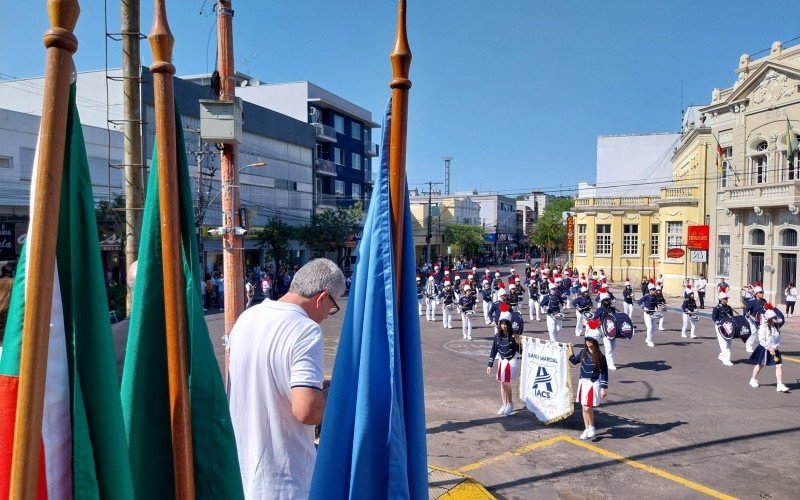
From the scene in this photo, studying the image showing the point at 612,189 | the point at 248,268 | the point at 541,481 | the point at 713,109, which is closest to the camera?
the point at 541,481

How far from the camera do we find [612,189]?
52.1 metres

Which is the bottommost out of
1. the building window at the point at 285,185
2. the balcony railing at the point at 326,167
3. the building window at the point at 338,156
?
the building window at the point at 285,185

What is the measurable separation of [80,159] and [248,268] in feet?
106

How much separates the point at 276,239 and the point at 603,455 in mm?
26549

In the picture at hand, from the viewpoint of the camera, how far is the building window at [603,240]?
4225cm

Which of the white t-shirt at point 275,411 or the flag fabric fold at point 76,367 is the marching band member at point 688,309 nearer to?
the white t-shirt at point 275,411

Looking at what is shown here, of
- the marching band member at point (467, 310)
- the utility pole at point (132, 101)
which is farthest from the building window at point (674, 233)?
the utility pole at point (132, 101)

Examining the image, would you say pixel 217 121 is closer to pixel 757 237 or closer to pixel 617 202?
pixel 757 237

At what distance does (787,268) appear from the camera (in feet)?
82.2

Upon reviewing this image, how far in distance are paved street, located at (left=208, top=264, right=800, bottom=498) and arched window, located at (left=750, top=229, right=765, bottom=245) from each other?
46.8 feet

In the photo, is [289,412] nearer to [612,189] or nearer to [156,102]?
[156,102]

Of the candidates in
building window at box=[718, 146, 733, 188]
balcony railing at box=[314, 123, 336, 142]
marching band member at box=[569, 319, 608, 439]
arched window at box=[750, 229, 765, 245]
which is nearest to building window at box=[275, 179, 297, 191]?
balcony railing at box=[314, 123, 336, 142]

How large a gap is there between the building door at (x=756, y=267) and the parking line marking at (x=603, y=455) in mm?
22385

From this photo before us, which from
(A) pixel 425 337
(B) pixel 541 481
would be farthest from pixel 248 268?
(B) pixel 541 481
